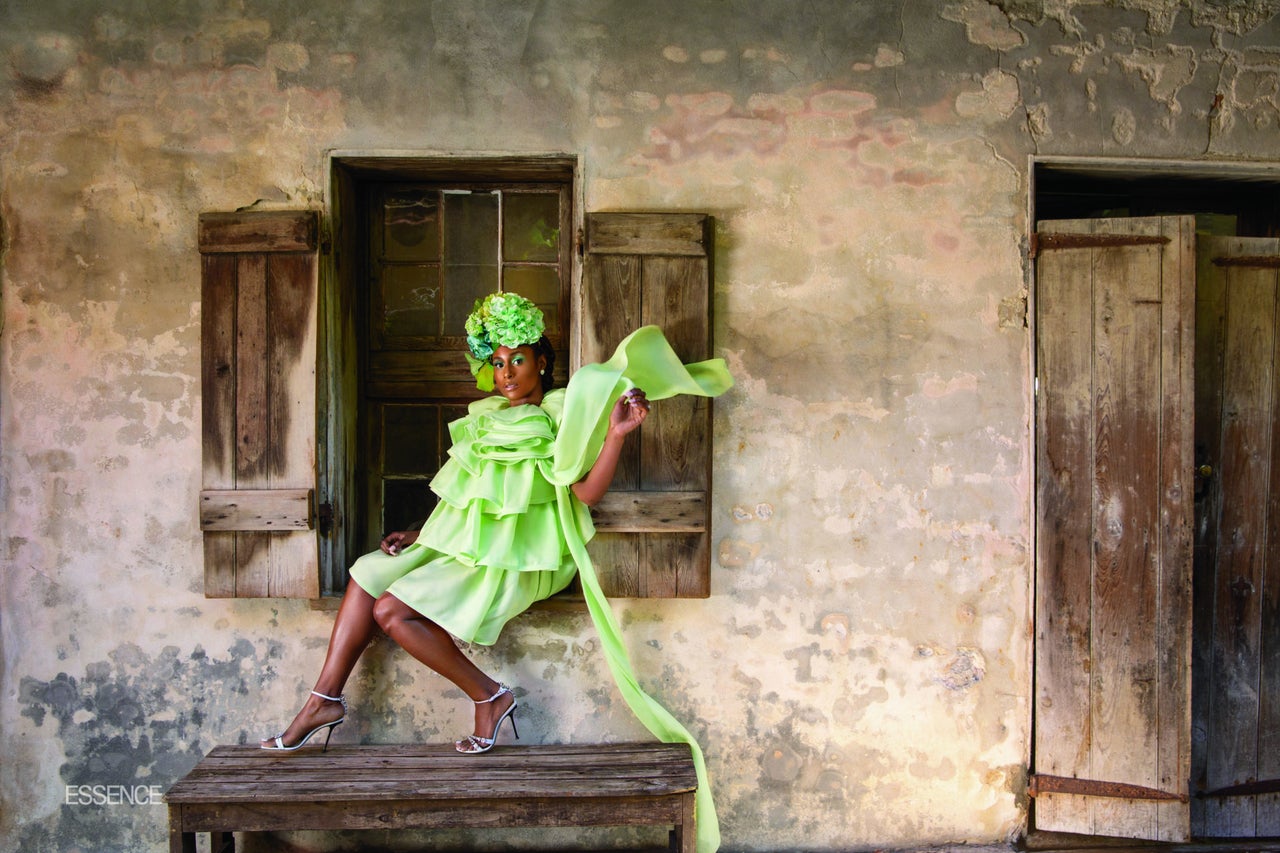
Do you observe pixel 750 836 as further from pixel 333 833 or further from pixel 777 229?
pixel 777 229

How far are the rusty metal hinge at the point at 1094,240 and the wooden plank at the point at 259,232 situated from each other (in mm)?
2574

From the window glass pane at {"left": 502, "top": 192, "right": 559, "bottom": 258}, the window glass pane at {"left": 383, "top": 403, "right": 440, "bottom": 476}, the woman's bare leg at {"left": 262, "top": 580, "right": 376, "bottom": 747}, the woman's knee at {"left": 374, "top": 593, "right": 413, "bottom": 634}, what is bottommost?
the woman's bare leg at {"left": 262, "top": 580, "right": 376, "bottom": 747}

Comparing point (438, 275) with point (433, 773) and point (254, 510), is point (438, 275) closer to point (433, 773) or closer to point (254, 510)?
point (254, 510)

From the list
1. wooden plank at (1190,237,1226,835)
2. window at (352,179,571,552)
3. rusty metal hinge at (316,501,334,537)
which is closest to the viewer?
rusty metal hinge at (316,501,334,537)

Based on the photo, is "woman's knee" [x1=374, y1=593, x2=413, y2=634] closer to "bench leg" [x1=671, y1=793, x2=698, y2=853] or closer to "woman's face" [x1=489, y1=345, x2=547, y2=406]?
"woman's face" [x1=489, y1=345, x2=547, y2=406]

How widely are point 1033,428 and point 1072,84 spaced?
1.25m

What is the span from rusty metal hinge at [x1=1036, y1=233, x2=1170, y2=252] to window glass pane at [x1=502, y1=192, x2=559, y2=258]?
179cm

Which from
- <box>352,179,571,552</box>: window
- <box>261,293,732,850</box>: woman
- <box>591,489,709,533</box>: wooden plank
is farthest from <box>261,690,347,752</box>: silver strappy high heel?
<box>591,489,709,533</box>: wooden plank

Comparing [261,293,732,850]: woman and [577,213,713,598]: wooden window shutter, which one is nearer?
[261,293,732,850]: woman

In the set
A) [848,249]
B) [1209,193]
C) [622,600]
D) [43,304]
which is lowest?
[622,600]

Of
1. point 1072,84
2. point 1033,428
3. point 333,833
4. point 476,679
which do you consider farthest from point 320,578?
point 1072,84

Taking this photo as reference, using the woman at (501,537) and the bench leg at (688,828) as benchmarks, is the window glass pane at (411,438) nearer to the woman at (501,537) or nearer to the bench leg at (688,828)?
the woman at (501,537)

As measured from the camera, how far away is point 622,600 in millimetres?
3271

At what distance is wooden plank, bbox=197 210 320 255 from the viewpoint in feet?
10.3
